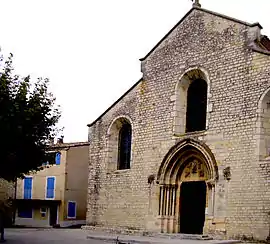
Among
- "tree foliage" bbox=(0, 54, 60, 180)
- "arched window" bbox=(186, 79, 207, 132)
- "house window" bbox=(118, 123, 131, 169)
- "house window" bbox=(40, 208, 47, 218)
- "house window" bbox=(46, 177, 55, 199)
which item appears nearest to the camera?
"tree foliage" bbox=(0, 54, 60, 180)

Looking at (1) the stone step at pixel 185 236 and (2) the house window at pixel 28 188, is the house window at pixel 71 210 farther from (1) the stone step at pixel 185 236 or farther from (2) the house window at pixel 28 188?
(1) the stone step at pixel 185 236

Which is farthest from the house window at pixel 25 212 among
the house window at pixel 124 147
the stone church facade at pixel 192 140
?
the house window at pixel 124 147

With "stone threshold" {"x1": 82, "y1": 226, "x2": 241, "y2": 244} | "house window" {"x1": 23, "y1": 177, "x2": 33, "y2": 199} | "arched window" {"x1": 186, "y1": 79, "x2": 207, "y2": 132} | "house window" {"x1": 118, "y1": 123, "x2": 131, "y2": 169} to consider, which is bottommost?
"stone threshold" {"x1": 82, "y1": 226, "x2": 241, "y2": 244}

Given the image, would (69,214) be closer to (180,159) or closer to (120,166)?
(120,166)

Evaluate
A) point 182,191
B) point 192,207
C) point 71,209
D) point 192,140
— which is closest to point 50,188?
point 71,209

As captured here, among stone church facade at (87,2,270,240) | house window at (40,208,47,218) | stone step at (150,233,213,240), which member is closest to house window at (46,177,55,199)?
house window at (40,208,47,218)

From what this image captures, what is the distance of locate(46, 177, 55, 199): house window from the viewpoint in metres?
37.2

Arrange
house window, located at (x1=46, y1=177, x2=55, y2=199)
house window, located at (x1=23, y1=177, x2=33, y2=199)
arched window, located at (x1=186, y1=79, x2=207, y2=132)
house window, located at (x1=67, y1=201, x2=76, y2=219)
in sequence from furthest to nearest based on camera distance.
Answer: house window, located at (x1=23, y1=177, x2=33, y2=199) < house window, located at (x1=46, y1=177, x2=55, y2=199) < house window, located at (x1=67, y1=201, x2=76, y2=219) < arched window, located at (x1=186, y1=79, x2=207, y2=132)

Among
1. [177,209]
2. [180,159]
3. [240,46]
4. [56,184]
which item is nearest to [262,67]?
[240,46]

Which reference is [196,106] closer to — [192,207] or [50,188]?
[192,207]

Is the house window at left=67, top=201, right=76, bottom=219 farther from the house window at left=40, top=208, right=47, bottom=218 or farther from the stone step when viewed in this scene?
the stone step

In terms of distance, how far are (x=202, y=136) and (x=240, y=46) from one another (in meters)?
3.92

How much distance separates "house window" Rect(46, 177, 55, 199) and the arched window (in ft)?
50.8

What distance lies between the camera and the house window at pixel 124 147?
2734cm
